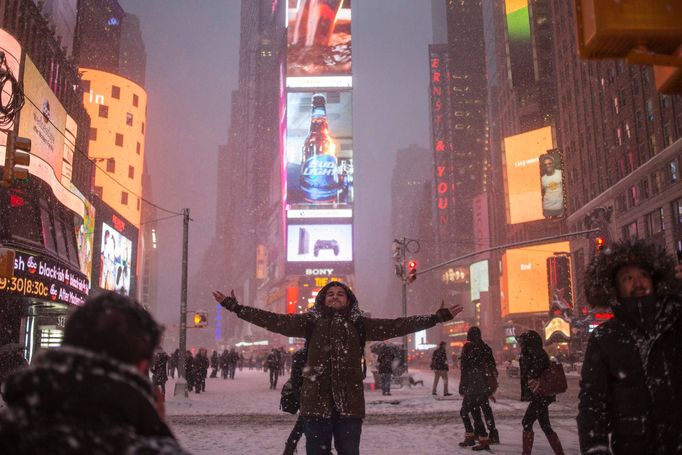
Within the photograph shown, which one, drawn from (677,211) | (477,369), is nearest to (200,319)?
(477,369)

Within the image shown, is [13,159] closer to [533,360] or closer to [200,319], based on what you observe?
[533,360]

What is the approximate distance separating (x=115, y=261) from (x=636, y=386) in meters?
43.2

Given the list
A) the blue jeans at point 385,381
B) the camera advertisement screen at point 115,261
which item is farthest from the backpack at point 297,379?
the camera advertisement screen at point 115,261

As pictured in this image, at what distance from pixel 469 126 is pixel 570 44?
109801mm

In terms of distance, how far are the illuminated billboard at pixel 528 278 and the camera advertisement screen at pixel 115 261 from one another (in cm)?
5705

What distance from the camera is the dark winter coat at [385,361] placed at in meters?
20.7

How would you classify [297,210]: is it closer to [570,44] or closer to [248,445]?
[570,44]

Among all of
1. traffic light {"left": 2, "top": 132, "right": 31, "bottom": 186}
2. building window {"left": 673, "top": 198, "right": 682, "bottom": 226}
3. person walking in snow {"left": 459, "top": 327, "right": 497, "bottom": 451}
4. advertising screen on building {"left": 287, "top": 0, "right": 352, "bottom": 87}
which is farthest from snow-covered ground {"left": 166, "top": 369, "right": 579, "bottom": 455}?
advertising screen on building {"left": 287, "top": 0, "right": 352, "bottom": 87}

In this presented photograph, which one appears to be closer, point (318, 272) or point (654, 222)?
point (654, 222)

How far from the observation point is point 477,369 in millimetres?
9336

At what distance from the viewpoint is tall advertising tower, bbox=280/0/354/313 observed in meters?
95.1

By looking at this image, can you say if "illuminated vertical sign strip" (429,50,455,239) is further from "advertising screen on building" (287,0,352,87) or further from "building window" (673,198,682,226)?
"building window" (673,198,682,226)

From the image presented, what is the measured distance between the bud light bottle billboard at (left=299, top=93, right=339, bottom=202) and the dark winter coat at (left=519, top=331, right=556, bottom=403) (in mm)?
87093

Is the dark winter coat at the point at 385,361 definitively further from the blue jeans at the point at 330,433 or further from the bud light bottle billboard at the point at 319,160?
the bud light bottle billboard at the point at 319,160
